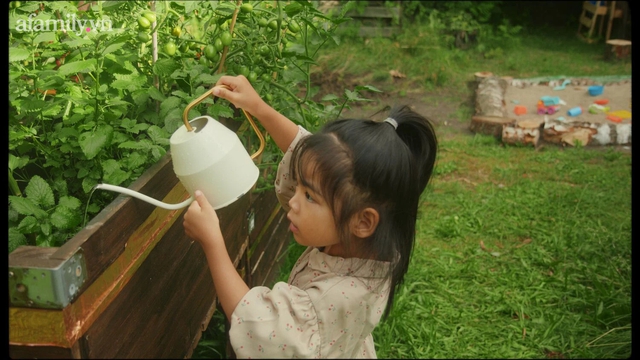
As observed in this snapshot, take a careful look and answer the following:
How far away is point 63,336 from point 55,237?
1.07ft

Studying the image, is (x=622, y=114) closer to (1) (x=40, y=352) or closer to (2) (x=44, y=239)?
(2) (x=44, y=239)

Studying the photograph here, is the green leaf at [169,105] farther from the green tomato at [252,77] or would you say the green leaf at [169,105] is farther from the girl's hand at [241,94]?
the green tomato at [252,77]

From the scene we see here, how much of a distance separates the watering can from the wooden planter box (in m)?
0.11

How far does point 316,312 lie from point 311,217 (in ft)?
0.73

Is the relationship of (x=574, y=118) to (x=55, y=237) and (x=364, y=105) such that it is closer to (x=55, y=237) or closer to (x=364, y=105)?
(x=364, y=105)

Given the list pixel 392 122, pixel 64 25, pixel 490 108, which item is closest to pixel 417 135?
pixel 392 122

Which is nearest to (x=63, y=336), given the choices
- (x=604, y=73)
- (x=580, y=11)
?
(x=604, y=73)

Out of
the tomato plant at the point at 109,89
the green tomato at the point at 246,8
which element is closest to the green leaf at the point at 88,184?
the tomato plant at the point at 109,89

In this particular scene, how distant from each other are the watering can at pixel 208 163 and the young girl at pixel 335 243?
0.13 feet

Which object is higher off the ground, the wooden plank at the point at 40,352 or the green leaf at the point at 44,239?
the green leaf at the point at 44,239

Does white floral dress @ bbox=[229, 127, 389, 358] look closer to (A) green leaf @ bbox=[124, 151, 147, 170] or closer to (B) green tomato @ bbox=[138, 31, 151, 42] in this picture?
(A) green leaf @ bbox=[124, 151, 147, 170]

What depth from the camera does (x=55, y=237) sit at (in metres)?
1.45

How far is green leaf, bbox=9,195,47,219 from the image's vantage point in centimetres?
137

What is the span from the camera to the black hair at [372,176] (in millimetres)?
1540
